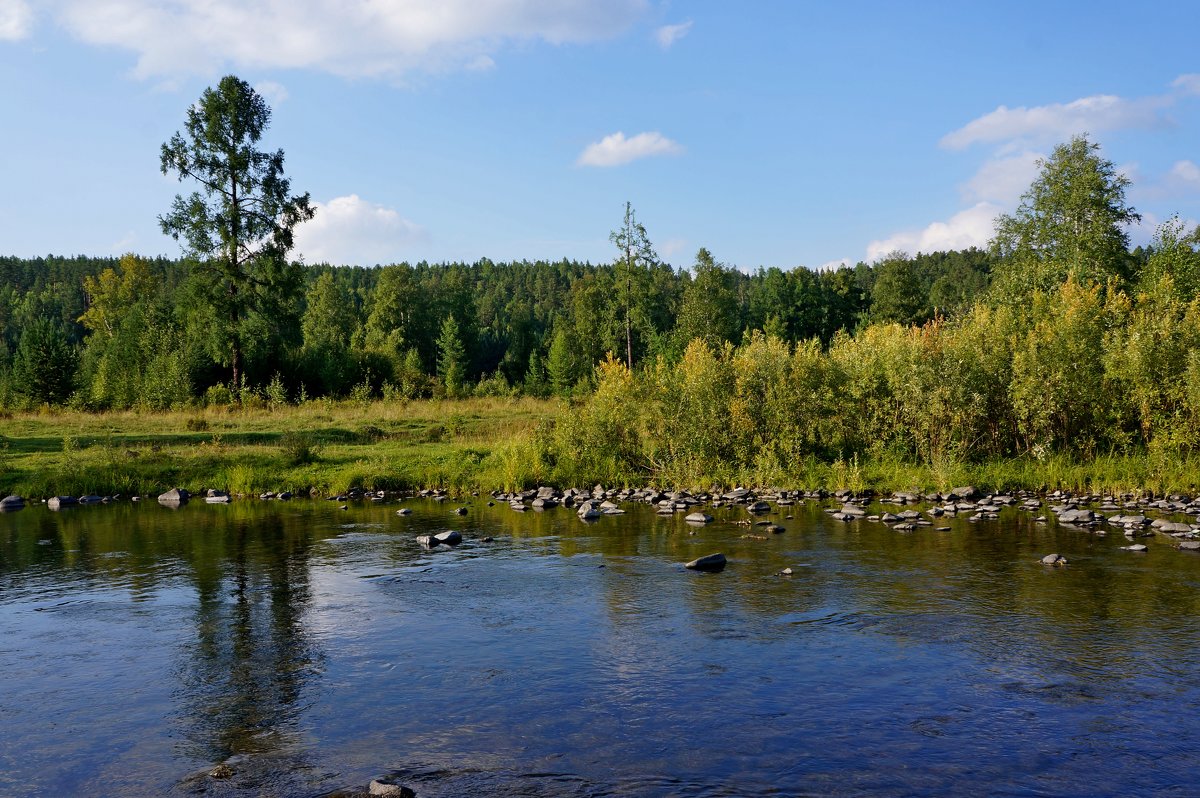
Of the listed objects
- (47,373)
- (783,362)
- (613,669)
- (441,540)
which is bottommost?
(613,669)

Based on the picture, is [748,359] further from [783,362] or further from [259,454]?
[259,454]

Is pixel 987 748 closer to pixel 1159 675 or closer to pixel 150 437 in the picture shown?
pixel 1159 675

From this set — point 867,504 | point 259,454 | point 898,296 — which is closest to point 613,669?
point 867,504

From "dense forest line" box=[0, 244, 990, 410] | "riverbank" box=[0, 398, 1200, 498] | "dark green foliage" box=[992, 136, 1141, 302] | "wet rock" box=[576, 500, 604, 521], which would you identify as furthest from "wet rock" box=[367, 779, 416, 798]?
"dark green foliage" box=[992, 136, 1141, 302]

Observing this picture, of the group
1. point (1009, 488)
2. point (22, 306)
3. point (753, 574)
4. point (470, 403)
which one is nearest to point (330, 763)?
point (753, 574)

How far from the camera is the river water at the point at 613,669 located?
815 cm

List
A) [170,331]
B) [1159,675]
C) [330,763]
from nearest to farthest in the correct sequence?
[330,763] → [1159,675] → [170,331]

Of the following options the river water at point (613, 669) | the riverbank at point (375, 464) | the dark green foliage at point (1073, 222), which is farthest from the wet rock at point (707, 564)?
the dark green foliage at point (1073, 222)

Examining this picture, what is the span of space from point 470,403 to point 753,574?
114 ft

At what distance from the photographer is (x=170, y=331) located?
54250 millimetres

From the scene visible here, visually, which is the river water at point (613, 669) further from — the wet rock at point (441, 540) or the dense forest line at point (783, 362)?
the dense forest line at point (783, 362)

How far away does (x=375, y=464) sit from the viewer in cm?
3095

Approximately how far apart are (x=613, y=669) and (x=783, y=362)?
18.4 m

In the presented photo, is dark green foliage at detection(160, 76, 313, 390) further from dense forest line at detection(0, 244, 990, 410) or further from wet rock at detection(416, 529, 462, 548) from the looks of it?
wet rock at detection(416, 529, 462, 548)
